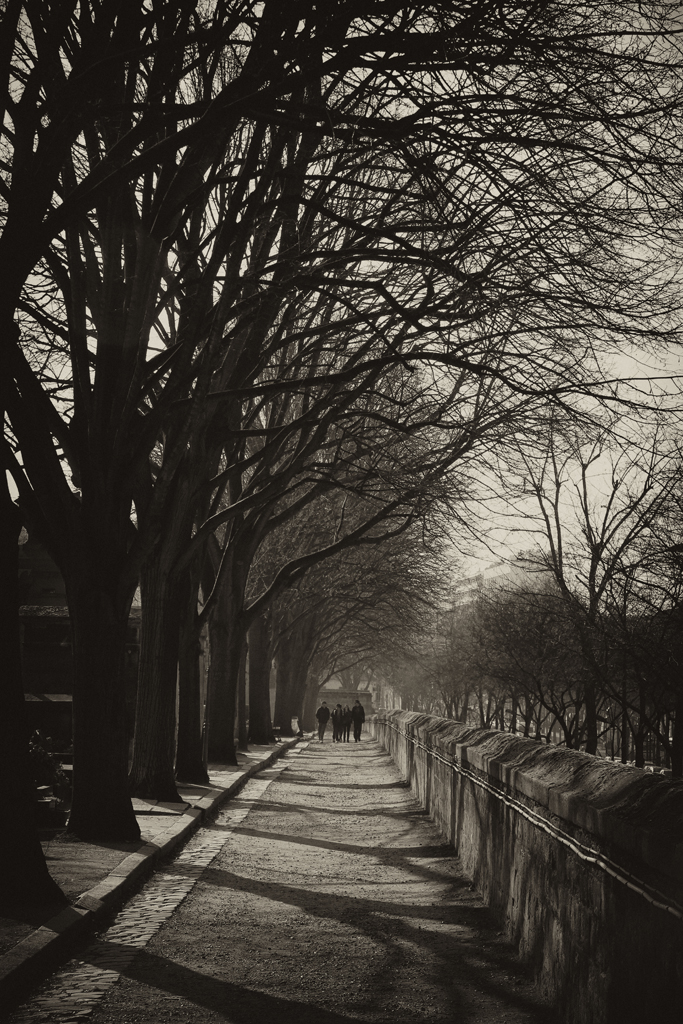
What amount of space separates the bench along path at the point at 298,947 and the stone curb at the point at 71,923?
0.37 feet

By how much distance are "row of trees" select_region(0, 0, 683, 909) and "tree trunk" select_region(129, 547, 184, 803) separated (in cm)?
3


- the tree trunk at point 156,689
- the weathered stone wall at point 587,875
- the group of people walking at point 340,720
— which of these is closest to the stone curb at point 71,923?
the tree trunk at point 156,689

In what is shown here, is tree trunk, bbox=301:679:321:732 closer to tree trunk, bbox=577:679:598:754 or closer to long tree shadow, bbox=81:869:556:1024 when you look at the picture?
tree trunk, bbox=577:679:598:754

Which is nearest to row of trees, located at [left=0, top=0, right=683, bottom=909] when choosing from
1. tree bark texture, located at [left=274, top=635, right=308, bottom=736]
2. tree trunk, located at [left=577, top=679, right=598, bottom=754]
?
tree trunk, located at [left=577, top=679, right=598, bottom=754]

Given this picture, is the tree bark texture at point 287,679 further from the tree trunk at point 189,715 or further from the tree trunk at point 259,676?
the tree trunk at point 189,715

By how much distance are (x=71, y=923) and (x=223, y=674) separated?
16.2 metres

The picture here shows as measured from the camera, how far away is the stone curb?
5.46 m

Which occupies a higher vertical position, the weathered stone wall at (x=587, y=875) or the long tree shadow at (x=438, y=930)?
the weathered stone wall at (x=587, y=875)

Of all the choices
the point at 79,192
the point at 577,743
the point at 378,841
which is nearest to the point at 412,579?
the point at 577,743

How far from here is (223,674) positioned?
74.5 feet

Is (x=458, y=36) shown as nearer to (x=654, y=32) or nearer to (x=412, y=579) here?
(x=654, y=32)

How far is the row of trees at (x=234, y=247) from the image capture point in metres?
7.40

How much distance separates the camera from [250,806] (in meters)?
16.6

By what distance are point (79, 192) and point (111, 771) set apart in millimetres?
5421
